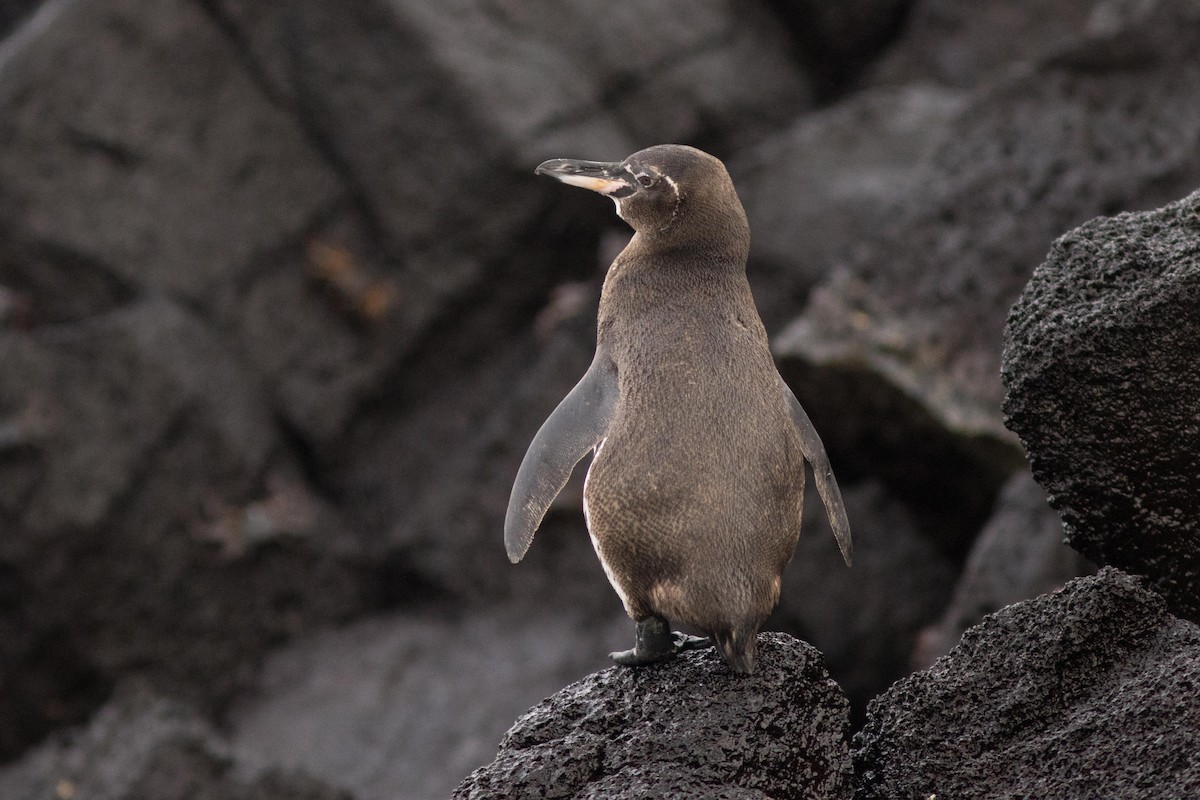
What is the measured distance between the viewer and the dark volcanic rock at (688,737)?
10.5 feet

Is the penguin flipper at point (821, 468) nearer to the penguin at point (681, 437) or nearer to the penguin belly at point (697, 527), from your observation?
the penguin at point (681, 437)

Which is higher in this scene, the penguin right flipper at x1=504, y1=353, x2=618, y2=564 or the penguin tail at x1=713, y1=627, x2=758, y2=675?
the penguin right flipper at x1=504, y1=353, x2=618, y2=564

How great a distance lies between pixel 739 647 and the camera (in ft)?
10.9

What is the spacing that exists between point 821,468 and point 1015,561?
2.54m

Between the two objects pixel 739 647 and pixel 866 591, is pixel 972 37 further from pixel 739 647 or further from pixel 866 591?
pixel 739 647

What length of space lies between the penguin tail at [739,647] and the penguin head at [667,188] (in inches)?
43.5

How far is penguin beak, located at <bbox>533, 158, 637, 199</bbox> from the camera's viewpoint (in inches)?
145

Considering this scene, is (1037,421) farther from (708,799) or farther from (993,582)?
(993,582)

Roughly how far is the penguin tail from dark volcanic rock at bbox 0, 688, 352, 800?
11.1 ft

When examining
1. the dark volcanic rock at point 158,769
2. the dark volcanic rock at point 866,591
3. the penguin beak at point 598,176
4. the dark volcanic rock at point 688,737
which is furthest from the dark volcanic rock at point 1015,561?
the dark volcanic rock at point 158,769

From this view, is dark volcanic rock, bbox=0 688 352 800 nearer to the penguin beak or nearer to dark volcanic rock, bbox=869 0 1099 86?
the penguin beak

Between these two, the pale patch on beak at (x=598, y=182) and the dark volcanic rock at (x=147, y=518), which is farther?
the dark volcanic rock at (x=147, y=518)

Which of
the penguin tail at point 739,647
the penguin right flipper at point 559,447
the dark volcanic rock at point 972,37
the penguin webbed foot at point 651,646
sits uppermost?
the dark volcanic rock at point 972,37

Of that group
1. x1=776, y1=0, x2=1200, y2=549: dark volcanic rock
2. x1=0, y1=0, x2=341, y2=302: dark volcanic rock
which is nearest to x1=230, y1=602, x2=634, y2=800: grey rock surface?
x1=776, y1=0, x2=1200, y2=549: dark volcanic rock
